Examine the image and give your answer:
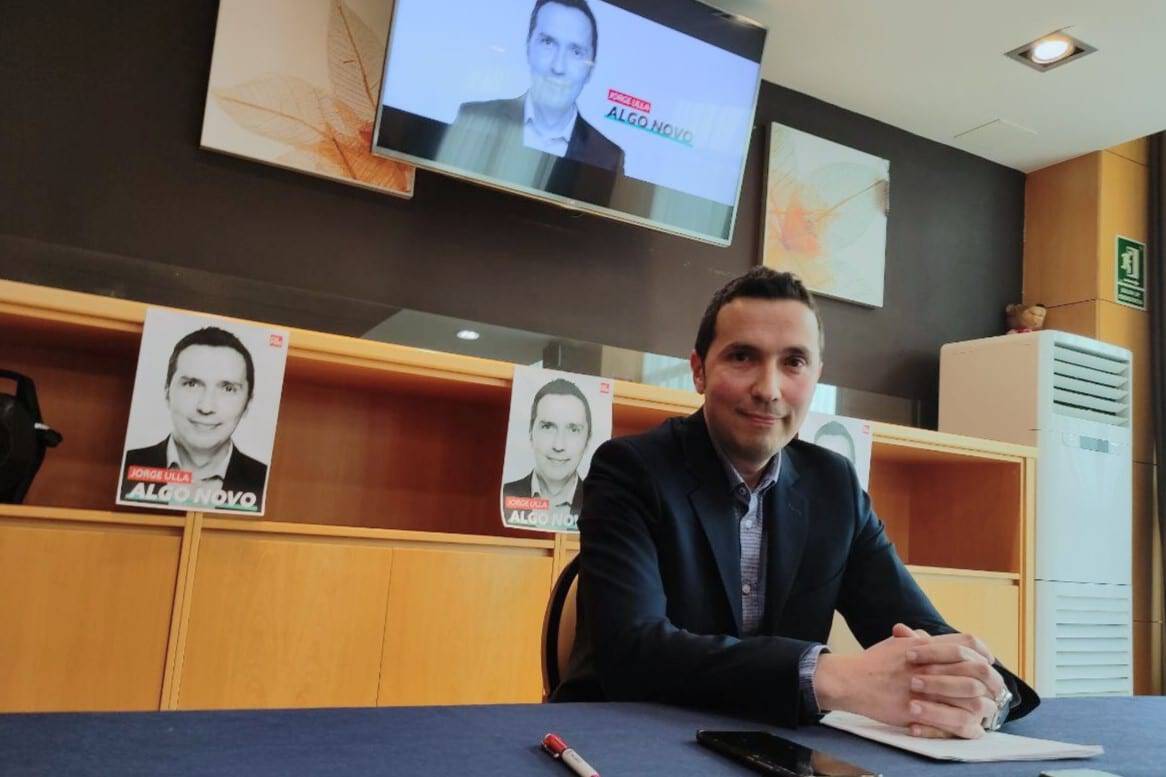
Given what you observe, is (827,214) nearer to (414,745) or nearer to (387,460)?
(387,460)

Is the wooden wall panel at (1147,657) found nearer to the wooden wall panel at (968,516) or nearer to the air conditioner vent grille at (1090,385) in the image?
the air conditioner vent grille at (1090,385)

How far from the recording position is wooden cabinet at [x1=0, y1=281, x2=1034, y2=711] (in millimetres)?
1821

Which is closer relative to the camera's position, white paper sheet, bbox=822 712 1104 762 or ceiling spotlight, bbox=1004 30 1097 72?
white paper sheet, bbox=822 712 1104 762

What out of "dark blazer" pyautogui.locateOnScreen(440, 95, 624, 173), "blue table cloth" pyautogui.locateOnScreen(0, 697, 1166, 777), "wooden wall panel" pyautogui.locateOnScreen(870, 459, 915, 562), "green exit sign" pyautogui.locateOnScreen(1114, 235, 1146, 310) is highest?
"green exit sign" pyautogui.locateOnScreen(1114, 235, 1146, 310)

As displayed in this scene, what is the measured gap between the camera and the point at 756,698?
950 millimetres

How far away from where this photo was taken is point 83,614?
1.82 m

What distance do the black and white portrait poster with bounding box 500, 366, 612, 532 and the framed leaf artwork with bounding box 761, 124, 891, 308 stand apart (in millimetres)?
1349

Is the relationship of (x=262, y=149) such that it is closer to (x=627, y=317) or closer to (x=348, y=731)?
(x=627, y=317)

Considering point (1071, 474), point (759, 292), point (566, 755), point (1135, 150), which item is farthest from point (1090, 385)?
point (566, 755)

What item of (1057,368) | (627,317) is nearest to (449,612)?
(627,317)

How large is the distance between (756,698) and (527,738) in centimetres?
29

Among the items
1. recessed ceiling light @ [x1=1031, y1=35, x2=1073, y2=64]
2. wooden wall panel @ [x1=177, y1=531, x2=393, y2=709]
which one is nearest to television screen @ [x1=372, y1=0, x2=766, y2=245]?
recessed ceiling light @ [x1=1031, y1=35, x2=1073, y2=64]

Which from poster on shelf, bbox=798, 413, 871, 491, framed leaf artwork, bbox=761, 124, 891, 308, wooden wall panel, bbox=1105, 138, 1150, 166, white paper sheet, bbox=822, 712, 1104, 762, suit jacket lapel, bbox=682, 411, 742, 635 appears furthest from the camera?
wooden wall panel, bbox=1105, 138, 1150, 166

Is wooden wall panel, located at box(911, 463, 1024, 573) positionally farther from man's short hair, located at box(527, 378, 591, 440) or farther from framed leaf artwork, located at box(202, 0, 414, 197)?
framed leaf artwork, located at box(202, 0, 414, 197)
